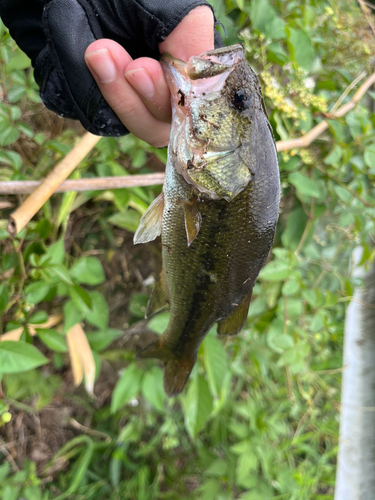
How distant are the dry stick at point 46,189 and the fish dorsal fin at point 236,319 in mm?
861

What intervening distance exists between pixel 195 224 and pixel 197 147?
25cm

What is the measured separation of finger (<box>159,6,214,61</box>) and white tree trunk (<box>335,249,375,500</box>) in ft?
6.70

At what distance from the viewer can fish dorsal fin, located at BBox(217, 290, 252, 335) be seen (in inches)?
47.5

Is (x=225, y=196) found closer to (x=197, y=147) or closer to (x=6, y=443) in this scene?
(x=197, y=147)

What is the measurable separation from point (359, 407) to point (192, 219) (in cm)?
232

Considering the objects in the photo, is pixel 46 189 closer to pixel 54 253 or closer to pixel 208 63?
pixel 54 253

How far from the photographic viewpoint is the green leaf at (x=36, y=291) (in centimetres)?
121

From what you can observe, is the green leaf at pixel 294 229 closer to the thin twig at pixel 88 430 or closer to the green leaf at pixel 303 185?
the green leaf at pixel 303 185

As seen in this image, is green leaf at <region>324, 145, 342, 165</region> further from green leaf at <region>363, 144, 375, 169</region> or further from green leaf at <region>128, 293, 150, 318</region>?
green leaf at <region>128, 293, 150, 318</region>

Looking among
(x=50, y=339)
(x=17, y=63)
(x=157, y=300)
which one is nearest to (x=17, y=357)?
(x=50, y=339)

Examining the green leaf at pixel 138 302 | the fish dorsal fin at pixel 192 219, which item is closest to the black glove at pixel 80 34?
the fish dorsal fin at pixel 192 219

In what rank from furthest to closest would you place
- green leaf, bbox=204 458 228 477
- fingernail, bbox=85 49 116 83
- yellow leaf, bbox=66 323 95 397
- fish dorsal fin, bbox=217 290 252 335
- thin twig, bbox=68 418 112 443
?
thin twig, bbox=68 418 112 443 → green leaf, bbox=204 458 228 477 → yellow leaf, bbox=66 323 95 397 → fish dorsal fin, bbox=217 290 252 335 → fingernail, bbox=85 49 116 83

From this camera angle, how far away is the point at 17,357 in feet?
3.56

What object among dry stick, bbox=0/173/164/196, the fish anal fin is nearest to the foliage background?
dry stick, bbox=0/173/164/196
